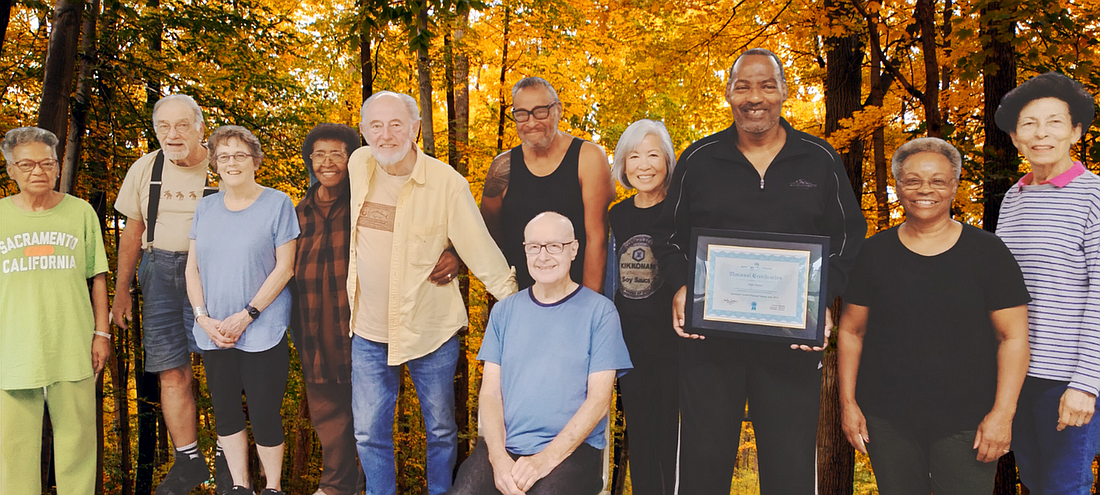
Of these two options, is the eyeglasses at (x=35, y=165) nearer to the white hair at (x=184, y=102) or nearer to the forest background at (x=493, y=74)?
the white hair at (x=184, y=102)

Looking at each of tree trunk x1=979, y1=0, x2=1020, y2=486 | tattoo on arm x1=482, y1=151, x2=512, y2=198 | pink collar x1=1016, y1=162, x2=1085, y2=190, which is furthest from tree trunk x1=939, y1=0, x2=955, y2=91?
tattoo on arm x1=482, y1=151, x2=512, y2=198

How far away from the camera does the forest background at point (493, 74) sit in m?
5.40

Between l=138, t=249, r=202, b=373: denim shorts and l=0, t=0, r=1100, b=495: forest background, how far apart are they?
1.11m

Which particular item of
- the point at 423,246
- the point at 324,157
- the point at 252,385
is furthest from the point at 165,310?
the point at 423,246

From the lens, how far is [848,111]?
6.33 meters

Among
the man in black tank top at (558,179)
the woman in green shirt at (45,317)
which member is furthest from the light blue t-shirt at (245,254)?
the man in black tank top at (558,179)

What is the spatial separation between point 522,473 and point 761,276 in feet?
4.55

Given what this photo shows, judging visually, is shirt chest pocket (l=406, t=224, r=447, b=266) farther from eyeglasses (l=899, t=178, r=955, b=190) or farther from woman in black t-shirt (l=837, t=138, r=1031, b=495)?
eyeglasses (l=899, t=178, r=955, b=190)

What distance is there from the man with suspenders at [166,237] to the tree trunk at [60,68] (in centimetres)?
113

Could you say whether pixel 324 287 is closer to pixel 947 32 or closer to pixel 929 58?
pixel 929 58

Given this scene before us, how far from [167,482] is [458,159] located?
12.2ft

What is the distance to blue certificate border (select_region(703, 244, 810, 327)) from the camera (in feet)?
10.3

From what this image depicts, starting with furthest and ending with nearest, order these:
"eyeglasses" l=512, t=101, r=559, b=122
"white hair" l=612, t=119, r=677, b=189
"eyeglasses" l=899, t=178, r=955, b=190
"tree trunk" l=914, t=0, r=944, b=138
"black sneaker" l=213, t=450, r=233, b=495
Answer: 1. "tree trunk" l=914, t=0, r=944, b=138
2. "black sneaker" l=213, t=450, r=233, b=495
3. "eyeglasses" l=512, t=101, r=559, b=122
4. "white hair" l=612, t=119, r=677, b=189
5. "eyeglasses" l=899, t=178, r=955, b=190

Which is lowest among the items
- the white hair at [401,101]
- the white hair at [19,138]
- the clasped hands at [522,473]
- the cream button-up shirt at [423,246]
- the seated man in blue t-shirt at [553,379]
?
the clasped hands at [522,473]
